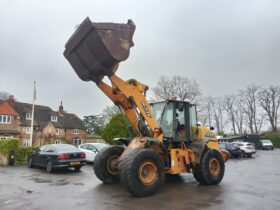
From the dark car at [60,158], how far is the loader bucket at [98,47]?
679 centimetres

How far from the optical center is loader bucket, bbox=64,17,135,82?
705 centimetres

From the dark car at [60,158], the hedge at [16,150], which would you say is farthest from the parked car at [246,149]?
the hedge at [16,150]

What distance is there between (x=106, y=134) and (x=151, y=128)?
18.6 m

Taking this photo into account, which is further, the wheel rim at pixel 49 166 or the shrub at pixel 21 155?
the shrub at pixel 21 155

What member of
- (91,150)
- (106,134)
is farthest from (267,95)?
(91,150)

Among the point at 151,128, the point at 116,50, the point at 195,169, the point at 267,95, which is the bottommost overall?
the point at 195,169

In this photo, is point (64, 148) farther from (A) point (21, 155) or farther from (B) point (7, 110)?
(B) point (7, 110)

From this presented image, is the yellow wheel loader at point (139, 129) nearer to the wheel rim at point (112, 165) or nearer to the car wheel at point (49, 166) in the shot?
the wheel rim at point (112, 165)

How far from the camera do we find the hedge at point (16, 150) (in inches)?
677

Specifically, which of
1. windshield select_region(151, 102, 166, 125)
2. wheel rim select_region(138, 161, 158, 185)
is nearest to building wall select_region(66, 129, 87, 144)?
windshield select_region(151, 102, 166, 125)

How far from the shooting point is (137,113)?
8.42 metres

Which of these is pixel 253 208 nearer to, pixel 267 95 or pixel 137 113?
pixel 137 113

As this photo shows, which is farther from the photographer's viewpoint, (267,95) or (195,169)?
(267,95)

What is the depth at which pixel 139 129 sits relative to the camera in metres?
8.55
